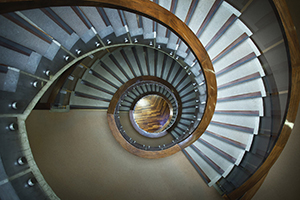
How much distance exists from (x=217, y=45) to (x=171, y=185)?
370cm

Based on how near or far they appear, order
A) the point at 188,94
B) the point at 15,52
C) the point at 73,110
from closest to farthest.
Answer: the point at 15,52 → the point at 73,110 → the point at 188,94

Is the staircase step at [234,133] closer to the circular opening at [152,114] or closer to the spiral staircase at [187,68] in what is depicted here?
the spiral staircase at [187,68]

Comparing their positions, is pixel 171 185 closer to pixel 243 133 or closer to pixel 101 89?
pixel 243 133

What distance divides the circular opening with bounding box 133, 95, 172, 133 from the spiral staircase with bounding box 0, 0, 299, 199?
5690 millimetres

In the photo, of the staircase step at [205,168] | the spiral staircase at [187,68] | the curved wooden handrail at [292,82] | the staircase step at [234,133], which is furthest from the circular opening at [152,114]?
the curved wooden handrail at [292,82]

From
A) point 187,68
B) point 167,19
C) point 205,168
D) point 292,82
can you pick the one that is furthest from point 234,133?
point 167,19

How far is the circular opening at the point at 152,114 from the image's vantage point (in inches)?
394

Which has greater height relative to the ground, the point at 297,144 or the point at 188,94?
the point at 188,94

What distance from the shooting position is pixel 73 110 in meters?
3.84

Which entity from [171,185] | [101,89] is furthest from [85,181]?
[101,89]

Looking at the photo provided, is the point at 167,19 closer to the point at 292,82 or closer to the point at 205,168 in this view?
the point at 292,82

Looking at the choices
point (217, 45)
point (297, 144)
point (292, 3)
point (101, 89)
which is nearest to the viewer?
point (292, 3)

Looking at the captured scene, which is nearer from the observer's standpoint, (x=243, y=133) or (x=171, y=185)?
(x=243, y=133)

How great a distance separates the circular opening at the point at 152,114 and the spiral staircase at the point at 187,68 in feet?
18.7
